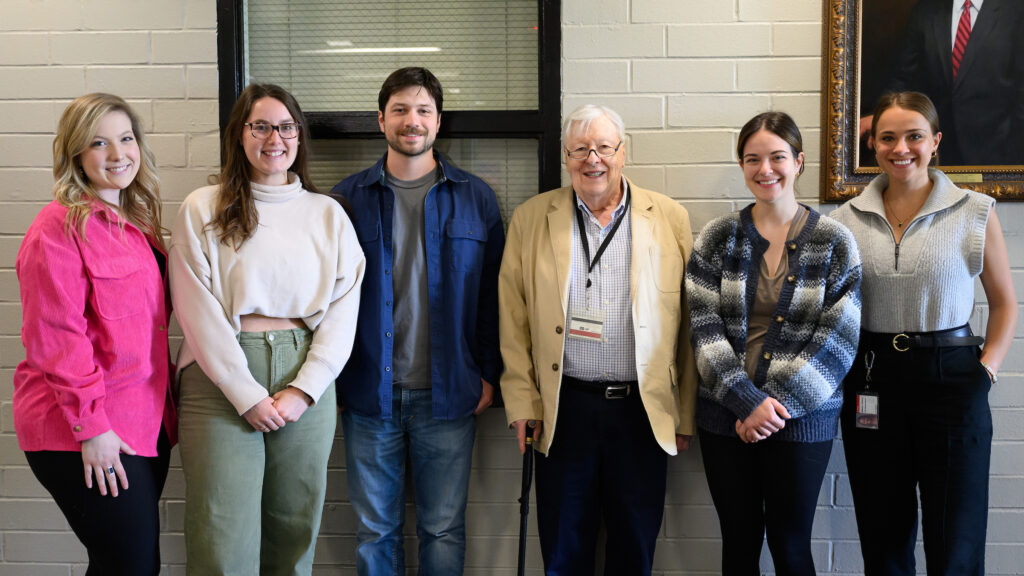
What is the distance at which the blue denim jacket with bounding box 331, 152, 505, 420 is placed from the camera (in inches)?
87.3

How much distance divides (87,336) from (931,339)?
236 centimetres

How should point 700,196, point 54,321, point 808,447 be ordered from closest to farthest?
point 54,321 → point 808,447 → point 700,196

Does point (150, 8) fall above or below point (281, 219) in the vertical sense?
above

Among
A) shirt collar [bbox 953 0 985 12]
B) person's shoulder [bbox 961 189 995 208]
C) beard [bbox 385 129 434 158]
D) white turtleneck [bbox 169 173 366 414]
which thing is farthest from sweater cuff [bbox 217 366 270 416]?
shirt collar [bbox 953 0 985 12]

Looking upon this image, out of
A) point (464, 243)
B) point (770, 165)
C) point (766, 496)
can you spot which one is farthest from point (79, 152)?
point (766, 496)

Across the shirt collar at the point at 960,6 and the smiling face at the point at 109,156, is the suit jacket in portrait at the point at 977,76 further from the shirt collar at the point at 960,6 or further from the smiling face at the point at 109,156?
the smiling face at the point at 109,156

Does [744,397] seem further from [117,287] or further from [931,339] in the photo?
[117,287]

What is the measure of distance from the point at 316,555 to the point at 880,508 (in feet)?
6.41

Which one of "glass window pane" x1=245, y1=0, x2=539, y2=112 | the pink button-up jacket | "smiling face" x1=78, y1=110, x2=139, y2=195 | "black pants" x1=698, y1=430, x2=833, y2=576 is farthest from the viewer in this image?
"glass window pane" x1=245, y1=0, x2=539, y2=112

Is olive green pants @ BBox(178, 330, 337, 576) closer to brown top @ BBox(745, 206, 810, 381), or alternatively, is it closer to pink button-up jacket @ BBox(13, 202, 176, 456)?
pink button-up jacket @ BBox(13, 202, 176, 456)

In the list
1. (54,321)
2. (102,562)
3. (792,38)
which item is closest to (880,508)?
(792,38)

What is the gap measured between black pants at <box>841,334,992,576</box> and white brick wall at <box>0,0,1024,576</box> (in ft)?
1.25

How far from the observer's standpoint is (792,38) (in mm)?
2424

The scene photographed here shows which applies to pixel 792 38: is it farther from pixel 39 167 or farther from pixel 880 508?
pixel 39 167
